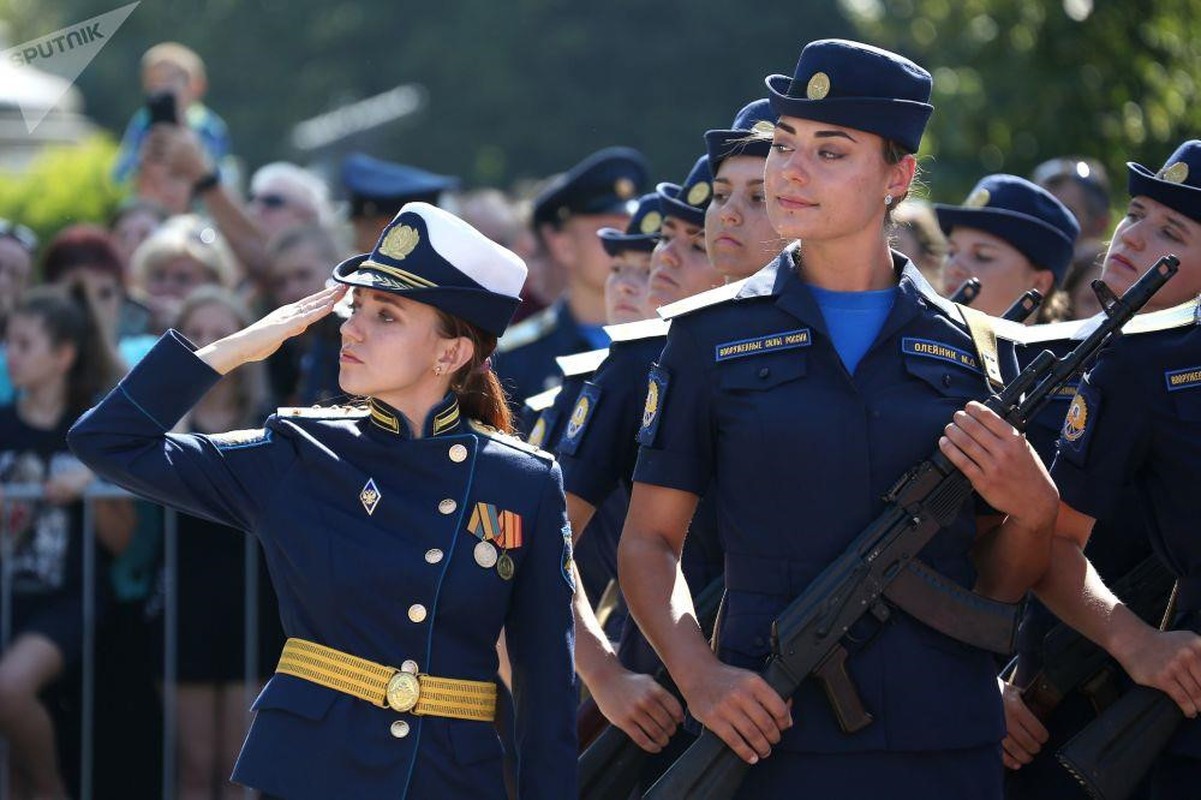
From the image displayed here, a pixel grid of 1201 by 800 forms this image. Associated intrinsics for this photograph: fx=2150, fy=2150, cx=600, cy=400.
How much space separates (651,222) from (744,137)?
125 cm

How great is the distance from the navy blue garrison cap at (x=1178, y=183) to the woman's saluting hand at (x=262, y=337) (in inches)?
86.7

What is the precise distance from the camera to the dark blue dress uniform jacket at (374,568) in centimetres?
464

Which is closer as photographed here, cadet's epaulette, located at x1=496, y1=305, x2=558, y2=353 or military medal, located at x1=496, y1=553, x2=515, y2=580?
military medal, located at x1=496, y1=553, x2=515, y2=580

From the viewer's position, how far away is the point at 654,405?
4910 millimetres

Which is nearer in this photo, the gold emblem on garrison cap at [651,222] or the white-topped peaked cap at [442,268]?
the white-topped peaked cap at [442,268]

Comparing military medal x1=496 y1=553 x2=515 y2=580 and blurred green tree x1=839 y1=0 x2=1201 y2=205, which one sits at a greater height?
military medal x1=496 y1=553 x2=515 y2=580

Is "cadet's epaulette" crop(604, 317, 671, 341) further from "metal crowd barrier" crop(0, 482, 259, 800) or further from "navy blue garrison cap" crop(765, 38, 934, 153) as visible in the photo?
"metal crowd barrier" crop(0, 482, 259, 800)

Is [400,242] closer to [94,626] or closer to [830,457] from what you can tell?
[830,457]

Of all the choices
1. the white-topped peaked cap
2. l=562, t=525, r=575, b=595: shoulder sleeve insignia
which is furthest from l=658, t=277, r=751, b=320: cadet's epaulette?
l=562, t=525, r=575, b=595: shoulder sleeve insignia

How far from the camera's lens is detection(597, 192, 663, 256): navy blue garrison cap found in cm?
705

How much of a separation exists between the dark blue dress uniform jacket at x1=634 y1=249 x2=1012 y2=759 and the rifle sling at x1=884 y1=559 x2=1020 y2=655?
6cm

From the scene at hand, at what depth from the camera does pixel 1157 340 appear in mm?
5273

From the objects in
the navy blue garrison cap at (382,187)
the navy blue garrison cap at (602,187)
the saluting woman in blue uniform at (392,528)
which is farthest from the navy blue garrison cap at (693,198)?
the navy blue garrison cap at (382,187)

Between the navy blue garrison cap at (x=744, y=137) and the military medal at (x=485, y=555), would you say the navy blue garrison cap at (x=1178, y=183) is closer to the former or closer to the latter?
the navy blue garrison cap at (x=744, y=137)
